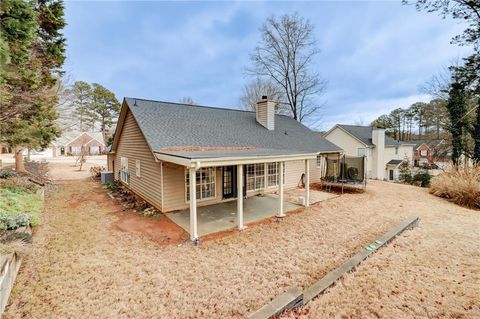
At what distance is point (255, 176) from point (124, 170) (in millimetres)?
7191

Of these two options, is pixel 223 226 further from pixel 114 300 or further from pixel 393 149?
pixel 393 149

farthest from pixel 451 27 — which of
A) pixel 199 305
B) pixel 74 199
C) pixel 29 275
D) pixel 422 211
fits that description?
pixel 74 199

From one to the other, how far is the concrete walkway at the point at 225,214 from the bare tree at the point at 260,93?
1587 centimetres

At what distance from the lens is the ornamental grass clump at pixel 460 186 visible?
370 inches

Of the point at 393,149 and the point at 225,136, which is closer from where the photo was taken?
the point at 225,136

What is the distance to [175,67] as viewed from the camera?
20453mm

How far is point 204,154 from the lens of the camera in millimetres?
6488

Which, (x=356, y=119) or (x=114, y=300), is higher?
(x=356, y=119)

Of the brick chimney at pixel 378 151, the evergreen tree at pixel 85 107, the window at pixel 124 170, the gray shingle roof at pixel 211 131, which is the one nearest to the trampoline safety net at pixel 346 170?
the gray shingle roof at pixel 211 131

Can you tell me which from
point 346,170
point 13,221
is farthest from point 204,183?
point 346,170

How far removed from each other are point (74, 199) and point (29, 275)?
6.64m

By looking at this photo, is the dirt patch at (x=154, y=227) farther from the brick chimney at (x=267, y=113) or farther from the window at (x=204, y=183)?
the brick chimney at (x=267, y=113)

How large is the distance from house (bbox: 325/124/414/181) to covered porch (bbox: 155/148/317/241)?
16.3m

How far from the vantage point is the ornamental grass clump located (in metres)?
9.39
